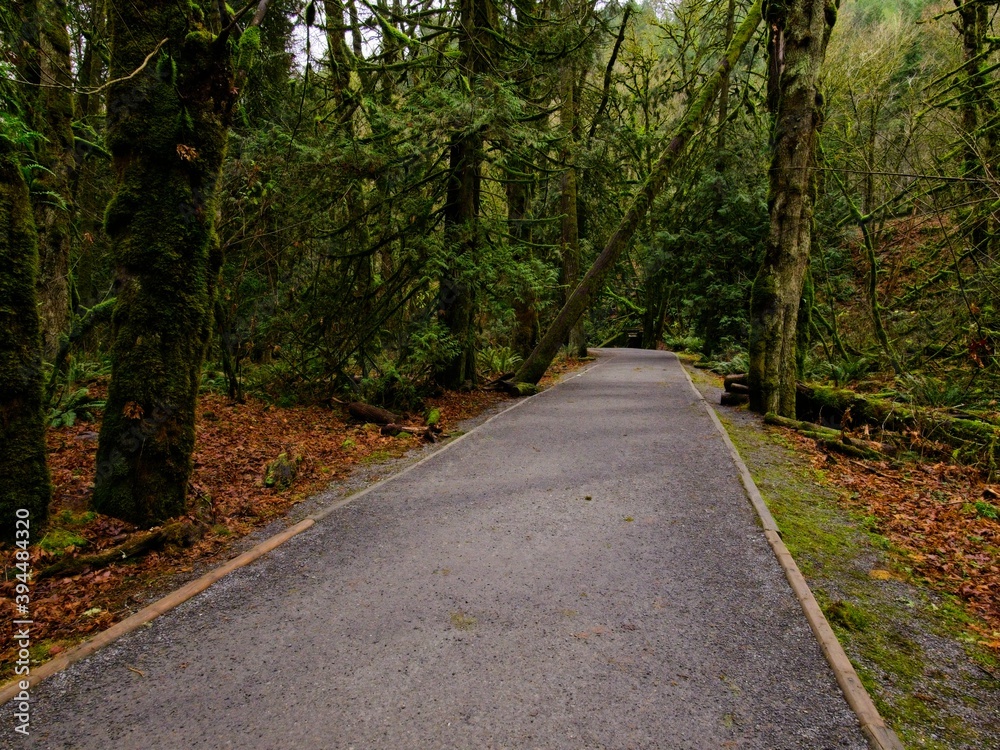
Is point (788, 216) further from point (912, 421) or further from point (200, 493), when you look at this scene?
point (200, 493)

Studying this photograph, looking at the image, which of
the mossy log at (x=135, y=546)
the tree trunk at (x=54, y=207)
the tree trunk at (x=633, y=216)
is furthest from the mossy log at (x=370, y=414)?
the tree trunk at (x=54, y=207)

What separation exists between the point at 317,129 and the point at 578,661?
8.96 meters

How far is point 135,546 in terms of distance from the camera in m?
3.93

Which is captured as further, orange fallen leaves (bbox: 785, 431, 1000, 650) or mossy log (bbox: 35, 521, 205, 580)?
orange fallen leaves (bbox: 785, 431, 1000, 650)

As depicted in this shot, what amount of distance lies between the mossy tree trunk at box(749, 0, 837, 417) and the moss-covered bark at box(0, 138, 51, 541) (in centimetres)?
955

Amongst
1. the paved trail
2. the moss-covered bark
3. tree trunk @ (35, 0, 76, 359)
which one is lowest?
the paved trail

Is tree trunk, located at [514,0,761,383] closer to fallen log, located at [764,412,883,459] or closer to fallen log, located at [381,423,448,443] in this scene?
fallen log, located at [381,423,448,443]

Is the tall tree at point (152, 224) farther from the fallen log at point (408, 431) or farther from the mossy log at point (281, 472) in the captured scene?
the fallen log at point (408, 431)

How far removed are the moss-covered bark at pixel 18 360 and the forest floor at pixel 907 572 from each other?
535 cm

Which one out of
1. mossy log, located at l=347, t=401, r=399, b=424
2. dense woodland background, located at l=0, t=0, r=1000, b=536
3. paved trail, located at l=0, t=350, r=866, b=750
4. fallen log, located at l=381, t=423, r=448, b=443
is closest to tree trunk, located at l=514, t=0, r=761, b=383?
dense woodland background, located at l=0, t=0, r=1000, b=536

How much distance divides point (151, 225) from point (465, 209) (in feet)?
21.5

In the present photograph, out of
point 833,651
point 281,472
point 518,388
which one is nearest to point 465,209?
point 518,388

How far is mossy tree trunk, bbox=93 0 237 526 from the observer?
164 inches

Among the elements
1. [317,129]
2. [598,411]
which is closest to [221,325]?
[317,129]
